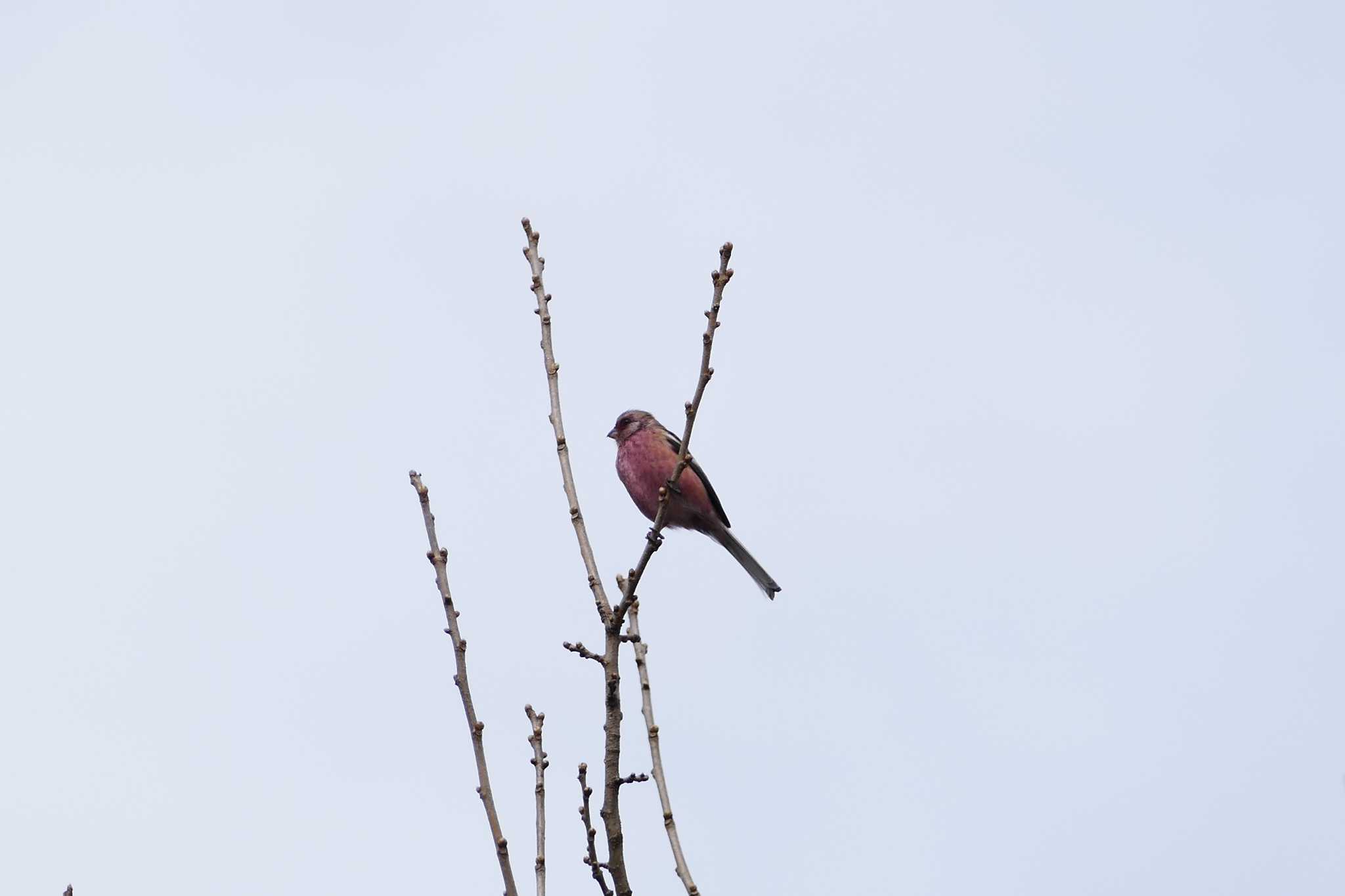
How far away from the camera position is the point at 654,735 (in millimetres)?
4520

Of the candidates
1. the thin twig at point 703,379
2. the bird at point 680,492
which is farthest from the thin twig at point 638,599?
the bird at point 680,492

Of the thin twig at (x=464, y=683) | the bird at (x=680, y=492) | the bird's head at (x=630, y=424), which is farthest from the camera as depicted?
the bird's head at (x=630, y=424)

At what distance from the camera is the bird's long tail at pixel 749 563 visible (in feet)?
31.7

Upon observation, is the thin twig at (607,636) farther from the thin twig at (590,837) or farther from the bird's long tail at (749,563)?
the bird's long tail at (749,563)

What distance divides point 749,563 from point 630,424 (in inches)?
57.8

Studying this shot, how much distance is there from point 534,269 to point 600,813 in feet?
6.46

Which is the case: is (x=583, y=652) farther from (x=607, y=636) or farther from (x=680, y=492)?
(x=680, y=492)

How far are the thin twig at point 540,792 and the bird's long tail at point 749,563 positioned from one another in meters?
4.90

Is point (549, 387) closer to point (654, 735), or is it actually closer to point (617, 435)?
point (654, 735)

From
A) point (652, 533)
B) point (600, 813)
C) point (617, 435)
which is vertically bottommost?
point (600, 813)

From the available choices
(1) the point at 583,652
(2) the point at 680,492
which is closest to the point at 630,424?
(2) the point at 680,492

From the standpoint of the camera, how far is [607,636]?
4.67 m

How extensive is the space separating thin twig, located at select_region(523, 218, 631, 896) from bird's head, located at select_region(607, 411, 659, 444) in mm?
5119

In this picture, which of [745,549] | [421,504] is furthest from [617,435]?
[421,504]
